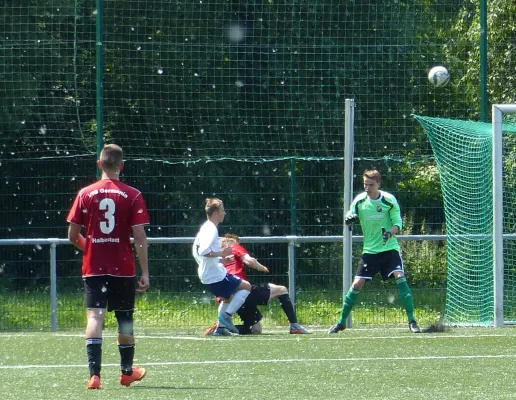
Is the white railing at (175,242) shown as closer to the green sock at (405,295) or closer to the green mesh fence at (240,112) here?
the green mesh fence at (240,112)

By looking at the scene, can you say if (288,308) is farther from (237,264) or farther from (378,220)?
(378,220)

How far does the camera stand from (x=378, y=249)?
526 inches

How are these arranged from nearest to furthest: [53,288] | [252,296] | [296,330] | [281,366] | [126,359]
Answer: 1. [126,359]
2. [281,366]
3. [296,330]
4. [252,296]
5. [53,288]

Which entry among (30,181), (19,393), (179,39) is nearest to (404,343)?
(19,393)

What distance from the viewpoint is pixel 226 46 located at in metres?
17.9

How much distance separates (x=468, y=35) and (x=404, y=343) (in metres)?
8.46

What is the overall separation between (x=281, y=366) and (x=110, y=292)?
5.60 ft

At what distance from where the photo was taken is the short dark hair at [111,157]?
8477 mm

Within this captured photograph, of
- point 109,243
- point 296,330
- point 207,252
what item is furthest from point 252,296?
point 109,243

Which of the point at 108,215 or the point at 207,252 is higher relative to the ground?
the point at 108,215

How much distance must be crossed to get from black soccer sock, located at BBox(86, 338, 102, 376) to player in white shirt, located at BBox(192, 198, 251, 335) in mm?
4547

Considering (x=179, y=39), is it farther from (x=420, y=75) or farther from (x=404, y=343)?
(x=404, y=343)

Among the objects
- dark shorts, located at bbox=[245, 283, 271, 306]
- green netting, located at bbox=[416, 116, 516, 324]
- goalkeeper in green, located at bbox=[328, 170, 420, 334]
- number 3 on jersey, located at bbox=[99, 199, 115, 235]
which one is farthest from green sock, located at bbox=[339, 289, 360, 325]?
number 3 on jersey, located at bbox=[99, 199, 115, 235]

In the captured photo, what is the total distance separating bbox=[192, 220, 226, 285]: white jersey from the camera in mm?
12984
